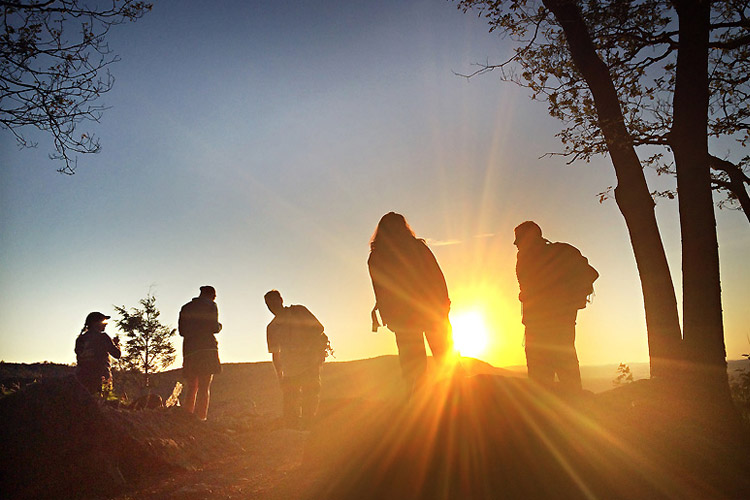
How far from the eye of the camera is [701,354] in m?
6.14

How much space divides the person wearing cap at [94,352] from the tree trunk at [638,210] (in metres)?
9.57

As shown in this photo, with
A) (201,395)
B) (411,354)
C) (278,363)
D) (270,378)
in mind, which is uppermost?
(411,354)

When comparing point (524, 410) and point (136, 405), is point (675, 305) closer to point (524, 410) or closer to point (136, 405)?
point (524, 410)

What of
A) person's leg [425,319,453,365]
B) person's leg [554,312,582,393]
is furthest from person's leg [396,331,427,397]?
person's leg [554,312,582,393]

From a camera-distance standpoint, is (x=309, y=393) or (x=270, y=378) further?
(x=270, y=378)

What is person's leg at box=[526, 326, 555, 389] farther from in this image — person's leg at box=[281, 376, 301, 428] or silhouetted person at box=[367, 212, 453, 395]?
person's leg at box=[281, 376, 301, 428]

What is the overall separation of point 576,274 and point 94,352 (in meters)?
8.88

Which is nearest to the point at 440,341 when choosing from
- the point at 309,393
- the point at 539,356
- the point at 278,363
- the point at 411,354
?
the point at 411,354

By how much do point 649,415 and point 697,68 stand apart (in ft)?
15.2

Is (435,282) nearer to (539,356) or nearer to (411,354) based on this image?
(411,354)

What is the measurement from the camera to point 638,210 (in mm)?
6871

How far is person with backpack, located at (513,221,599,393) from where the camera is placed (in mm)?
6953

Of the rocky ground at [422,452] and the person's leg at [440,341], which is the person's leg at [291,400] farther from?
the person's leg at [440,341]

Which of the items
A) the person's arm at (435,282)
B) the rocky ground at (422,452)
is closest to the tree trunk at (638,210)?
the rocky ground at (422,452)
